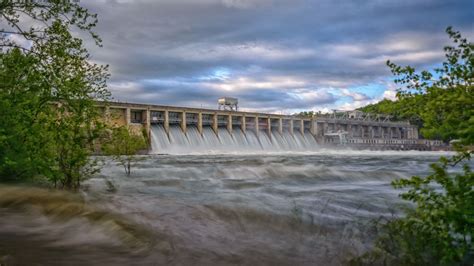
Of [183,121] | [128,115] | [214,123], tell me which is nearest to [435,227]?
[128,115]

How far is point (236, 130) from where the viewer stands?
217ft

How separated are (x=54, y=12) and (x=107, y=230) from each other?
5.27 meters

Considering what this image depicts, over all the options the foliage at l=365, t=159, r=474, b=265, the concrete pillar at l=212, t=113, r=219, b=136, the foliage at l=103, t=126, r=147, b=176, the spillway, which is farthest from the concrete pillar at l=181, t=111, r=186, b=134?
the foliage at l=365, t=159, r=474, b=265

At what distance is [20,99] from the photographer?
9.32 m

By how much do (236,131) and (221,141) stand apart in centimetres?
636

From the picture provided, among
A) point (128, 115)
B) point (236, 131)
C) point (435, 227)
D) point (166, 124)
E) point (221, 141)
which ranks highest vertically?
point (128, 115)

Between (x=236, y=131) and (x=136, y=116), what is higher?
(x=136, y=116)

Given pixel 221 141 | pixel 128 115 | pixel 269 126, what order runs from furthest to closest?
pixel 269 126 → pixel 221 141 → pixel 128 115

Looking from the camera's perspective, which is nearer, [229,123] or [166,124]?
[166,124]

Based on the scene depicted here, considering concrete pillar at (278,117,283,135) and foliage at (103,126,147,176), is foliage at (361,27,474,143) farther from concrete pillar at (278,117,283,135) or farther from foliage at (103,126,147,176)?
concrete pillar at (278,117,283,135)

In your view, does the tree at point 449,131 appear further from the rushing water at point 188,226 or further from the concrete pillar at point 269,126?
the concrete pillar at point 269,126

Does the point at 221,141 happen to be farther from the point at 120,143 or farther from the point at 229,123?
the point at 120,143

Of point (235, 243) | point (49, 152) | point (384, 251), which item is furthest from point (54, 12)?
point (384, 251)

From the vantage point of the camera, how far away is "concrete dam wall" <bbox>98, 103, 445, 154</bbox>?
5347 centimetres
